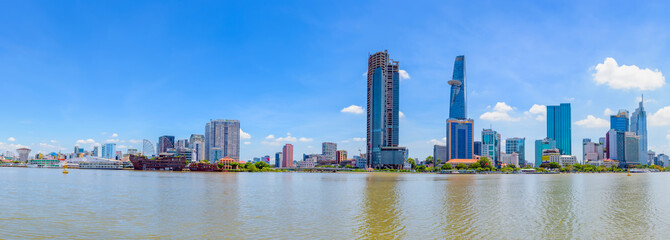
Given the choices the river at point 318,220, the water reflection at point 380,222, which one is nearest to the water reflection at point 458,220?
the river at point 318,220

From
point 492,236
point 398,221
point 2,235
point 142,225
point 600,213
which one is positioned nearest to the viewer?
point 2,235

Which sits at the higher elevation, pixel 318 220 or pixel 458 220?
pixel 318 220

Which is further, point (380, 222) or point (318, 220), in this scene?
point (318, 220)

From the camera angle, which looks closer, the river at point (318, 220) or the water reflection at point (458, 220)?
the river at point (318, 220)

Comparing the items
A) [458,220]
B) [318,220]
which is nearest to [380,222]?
[318,220]

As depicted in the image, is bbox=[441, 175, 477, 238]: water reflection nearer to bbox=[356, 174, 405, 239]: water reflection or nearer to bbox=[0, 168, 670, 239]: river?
bbox=[0, 168, 670, 239]: river

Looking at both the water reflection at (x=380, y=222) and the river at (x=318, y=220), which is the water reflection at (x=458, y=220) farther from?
the water reflection at (x=380, y=222)

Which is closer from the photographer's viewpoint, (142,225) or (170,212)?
(142,225)

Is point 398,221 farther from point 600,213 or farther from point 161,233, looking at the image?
point 600,213

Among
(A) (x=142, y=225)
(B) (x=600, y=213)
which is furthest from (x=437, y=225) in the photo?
(A) (x=142, y=225)

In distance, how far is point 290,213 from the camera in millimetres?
43844

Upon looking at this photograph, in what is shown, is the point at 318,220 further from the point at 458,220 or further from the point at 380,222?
the point at 458,220

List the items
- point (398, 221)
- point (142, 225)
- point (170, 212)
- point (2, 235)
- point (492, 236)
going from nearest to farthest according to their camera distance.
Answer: point (2, 235) → point (492, 236) → point (142, 225) → point (398, 221) → point (170, 212)

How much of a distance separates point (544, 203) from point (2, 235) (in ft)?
192
